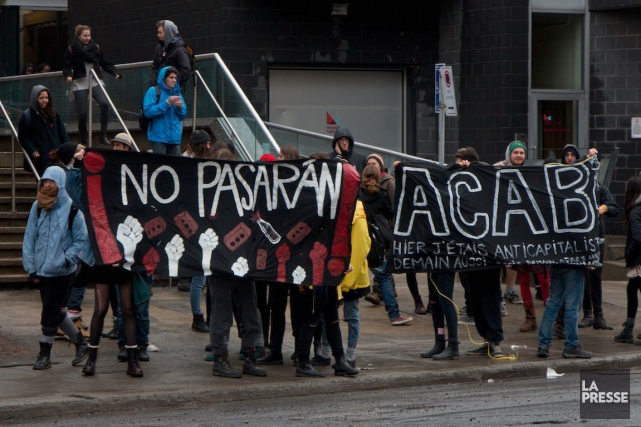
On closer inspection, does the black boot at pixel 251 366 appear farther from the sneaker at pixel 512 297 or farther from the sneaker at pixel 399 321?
the sneaker at pixel 512 297

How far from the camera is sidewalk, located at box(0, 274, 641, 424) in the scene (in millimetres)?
8273

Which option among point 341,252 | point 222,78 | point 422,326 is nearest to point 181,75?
point 222,78

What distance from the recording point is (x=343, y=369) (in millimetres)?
9227

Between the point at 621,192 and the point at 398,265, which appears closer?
the point at 398,265

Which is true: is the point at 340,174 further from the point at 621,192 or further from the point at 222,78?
the point at 621,192

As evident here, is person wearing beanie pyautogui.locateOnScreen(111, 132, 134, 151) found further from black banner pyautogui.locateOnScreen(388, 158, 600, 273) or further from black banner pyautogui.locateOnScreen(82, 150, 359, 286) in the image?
black banner pyautogui.locateOnScreen(388, 158, 600, 273)

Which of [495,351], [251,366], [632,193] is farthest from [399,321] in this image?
[251,366]

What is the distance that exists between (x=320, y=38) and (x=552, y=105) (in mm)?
4370

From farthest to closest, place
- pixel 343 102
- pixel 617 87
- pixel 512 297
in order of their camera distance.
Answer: pixel 343 102 → pixel 617 87 → pixel 512 297

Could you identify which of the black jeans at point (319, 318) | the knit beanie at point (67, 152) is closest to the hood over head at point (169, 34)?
the knit beanie at point (67, 152)

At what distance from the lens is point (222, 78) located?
1505cm

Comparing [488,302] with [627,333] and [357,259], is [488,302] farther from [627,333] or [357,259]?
[627,333]

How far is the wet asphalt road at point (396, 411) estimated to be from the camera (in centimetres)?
759

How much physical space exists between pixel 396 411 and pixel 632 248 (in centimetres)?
407
